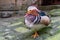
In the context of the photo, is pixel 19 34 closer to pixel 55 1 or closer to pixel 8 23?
pixel 8 23

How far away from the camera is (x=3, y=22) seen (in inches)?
117

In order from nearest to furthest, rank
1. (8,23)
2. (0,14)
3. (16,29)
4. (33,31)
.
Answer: (33,31) → (16,29) → (8,23) → (0,14)

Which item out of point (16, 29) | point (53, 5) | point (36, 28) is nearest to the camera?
point (36, 28)

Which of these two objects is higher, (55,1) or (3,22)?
(55,1)

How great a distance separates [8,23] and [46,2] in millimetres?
1125

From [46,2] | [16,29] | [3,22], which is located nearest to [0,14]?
[3,22]

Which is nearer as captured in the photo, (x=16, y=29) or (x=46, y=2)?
(x=16, y=29)

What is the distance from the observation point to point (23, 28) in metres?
2.61

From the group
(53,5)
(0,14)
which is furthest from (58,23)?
(0,14)

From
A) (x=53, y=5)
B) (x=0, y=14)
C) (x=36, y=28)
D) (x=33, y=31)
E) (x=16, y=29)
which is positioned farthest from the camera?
(x=53, y=5)

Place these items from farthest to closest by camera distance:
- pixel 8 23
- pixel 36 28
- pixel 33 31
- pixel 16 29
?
1. pixel 8 23
2. pixel 16 29
3. pixel 33 31
4. pixel 36 28

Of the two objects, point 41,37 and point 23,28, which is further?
point 23,28

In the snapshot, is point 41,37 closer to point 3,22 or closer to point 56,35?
point 56,35

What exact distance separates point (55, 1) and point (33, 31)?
1.58 m
